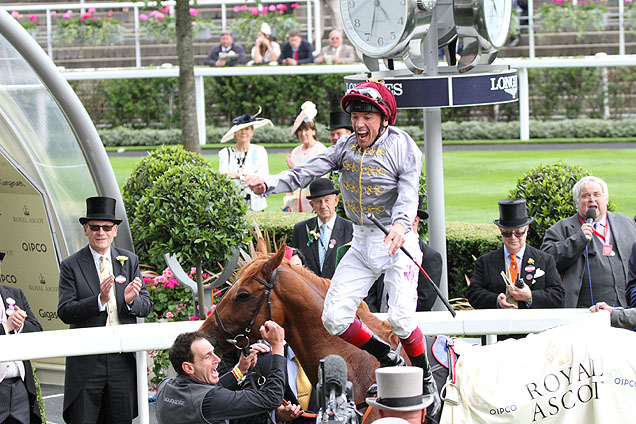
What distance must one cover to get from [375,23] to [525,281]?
6.06ft

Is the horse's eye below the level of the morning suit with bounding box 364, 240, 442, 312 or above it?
above

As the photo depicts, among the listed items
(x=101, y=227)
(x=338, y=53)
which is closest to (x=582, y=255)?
(x=101, y=227)

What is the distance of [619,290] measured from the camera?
6.62m

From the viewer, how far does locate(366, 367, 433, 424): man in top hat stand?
3.43 m

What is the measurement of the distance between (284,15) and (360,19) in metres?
14.9

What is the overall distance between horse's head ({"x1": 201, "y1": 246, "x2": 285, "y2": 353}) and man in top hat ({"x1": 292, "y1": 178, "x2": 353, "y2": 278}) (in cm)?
239

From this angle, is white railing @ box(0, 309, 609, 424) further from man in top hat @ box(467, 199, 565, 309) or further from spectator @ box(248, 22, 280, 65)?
spectator @ box(248, 22, 280, 65)

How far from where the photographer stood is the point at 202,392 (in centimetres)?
418

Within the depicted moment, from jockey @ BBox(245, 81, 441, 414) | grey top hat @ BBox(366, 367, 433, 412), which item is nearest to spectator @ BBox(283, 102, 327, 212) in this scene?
jockey @ BBox(245, 81, 441, 414)

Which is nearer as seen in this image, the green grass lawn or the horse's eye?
the horse's eye

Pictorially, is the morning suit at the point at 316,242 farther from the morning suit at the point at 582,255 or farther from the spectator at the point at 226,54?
the spectator at the point at 226,54

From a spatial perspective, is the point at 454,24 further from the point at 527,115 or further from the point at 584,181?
the point at 527,115

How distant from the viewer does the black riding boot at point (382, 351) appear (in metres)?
4.48

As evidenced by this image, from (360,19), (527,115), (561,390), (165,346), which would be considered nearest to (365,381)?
(165,346)
